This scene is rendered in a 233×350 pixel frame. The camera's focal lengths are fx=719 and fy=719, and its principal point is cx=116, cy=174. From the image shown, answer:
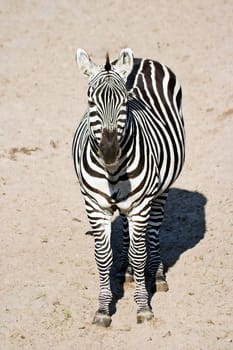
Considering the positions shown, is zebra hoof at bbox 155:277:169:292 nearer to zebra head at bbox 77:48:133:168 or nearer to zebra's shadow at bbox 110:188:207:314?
zebra's shadow at bbox 110:188:207:314

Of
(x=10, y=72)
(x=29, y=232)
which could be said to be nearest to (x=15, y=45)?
(x=10, y=72)

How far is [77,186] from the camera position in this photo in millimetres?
10461

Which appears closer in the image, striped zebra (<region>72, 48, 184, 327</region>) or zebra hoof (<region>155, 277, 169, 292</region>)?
striped zebra (<region>72, 48, 184, 327</region>)

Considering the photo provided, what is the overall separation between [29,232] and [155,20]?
7431 mm

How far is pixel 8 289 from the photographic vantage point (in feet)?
24.5

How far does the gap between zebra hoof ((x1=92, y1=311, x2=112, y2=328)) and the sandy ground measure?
59 mm

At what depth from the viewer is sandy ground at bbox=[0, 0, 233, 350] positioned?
683cm

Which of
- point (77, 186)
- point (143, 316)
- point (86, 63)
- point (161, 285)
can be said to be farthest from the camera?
point (77, 186)

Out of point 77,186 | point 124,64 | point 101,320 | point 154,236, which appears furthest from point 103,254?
point 77,186

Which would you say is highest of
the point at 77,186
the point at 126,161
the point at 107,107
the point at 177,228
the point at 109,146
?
the point at 107,107

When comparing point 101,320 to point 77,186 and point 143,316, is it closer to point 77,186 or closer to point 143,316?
point 143,316

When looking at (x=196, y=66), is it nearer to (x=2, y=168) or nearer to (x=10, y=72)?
(x=10, y=72)

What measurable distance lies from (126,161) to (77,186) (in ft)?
13.6

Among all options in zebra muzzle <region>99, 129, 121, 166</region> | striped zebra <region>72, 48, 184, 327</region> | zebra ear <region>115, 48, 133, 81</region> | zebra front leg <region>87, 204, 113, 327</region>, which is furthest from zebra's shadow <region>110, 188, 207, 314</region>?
zebra ear <region>115, 48, 133, 81</region>
